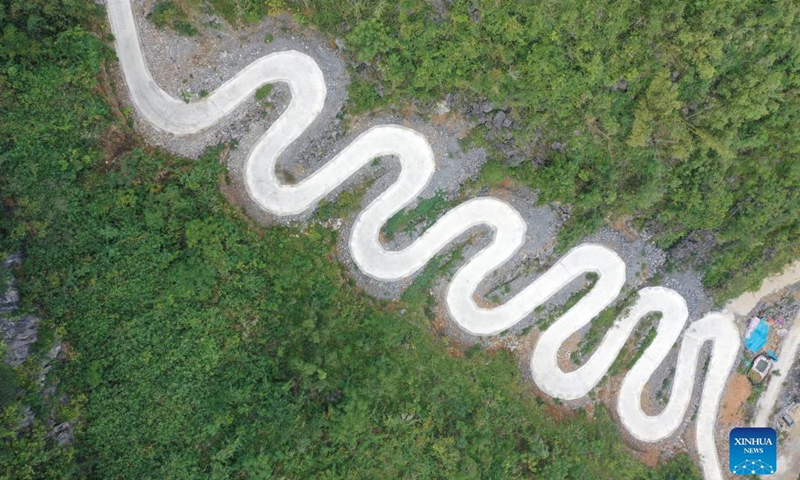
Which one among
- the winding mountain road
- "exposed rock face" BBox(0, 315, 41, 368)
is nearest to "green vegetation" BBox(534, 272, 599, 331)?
the winding mountain road

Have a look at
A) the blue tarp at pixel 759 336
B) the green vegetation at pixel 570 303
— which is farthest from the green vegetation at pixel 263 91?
the blue tarp at pixel 759 336

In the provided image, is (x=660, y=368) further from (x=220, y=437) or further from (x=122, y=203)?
(x=122, y=203)

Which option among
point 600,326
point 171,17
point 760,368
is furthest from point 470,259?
point 171,17

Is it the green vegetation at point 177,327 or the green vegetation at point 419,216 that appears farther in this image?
the green vegetation at point 419,216

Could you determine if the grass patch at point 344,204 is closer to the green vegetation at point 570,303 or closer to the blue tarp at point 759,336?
the green vegetation at point 570,303

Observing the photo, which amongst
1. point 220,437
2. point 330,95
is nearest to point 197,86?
point 330,95

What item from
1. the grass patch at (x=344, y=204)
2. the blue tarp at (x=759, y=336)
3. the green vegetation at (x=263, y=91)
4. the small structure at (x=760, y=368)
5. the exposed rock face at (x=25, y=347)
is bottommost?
the exposed rock face at (x=25, y=347)
